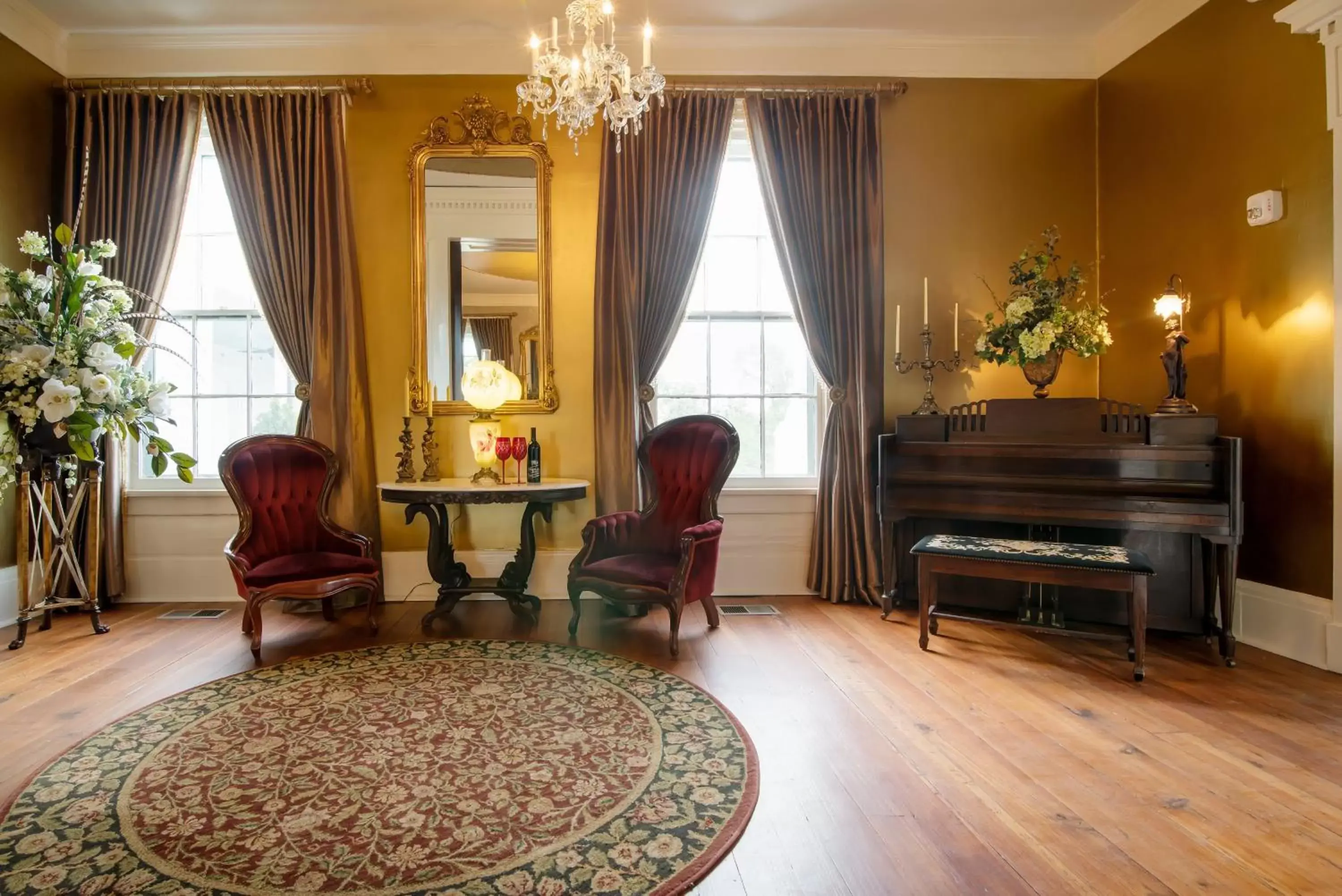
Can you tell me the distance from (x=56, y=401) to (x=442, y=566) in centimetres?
183

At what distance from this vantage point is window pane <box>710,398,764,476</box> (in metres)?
4.53

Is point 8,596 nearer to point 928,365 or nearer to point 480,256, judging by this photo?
point 480,256

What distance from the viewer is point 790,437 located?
4.55m

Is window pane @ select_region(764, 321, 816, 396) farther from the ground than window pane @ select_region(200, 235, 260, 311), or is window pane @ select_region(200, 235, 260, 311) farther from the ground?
window pane @ select_region(200, 235, 260, 311)

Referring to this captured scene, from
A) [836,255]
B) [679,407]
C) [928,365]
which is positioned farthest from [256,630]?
[928,365]

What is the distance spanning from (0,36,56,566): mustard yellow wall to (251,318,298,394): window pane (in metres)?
1.21

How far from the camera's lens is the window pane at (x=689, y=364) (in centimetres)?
450

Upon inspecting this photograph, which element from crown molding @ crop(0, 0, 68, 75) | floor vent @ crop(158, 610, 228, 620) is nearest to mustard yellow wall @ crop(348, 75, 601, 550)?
floor vent @ crop(158, 610, 228, 620)

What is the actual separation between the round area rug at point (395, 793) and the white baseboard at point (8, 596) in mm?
1940

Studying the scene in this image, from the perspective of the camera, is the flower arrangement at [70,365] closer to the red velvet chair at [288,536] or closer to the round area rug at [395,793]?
the red velvet chair at [288,536]

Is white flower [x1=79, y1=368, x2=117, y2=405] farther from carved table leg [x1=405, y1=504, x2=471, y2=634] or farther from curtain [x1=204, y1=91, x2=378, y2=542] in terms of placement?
carved table leg [x1=405, y1=504, x2=471, y2=634]

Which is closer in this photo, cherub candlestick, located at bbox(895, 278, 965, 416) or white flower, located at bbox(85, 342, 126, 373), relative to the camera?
white flower, located at bbox(85, 342, 126, 373)

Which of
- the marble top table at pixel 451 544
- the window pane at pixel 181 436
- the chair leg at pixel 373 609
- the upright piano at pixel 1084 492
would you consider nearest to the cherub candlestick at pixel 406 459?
the marble top table at pixel 451 544

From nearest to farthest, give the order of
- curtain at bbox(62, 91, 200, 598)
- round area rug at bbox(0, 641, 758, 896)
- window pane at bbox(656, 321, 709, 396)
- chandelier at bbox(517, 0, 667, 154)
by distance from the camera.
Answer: round area rug at bbox(0, 641, 758, 896) < chandelier at bbox(517, 0, 667, 154) < curtain at bbox(62, 91, 200, 598) < window pane at bbox(656, 321, 709, 396)
